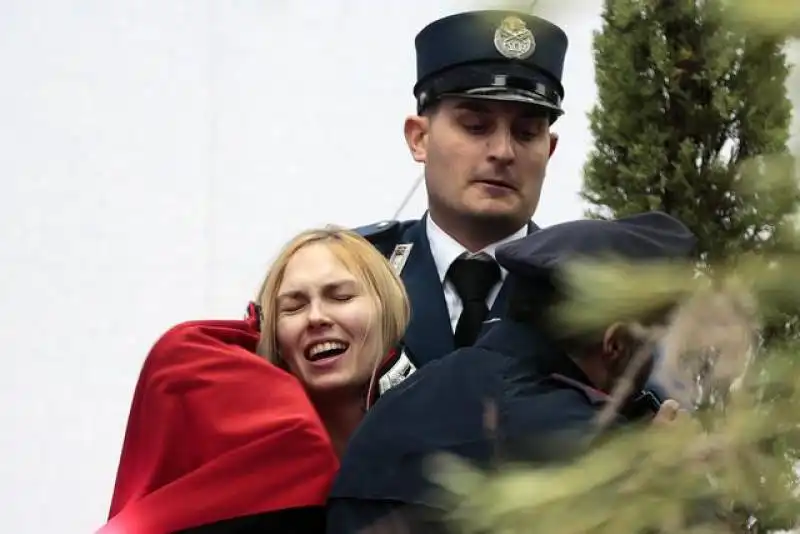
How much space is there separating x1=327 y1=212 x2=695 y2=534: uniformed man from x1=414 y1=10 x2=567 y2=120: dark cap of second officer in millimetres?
366

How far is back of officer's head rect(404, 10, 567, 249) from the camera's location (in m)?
1.06

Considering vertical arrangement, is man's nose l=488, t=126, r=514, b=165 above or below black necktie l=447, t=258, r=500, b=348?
above

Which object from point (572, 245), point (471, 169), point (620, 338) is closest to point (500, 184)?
point (471, 169)

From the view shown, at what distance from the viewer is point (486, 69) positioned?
109cm

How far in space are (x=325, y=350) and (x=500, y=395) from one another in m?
0.27

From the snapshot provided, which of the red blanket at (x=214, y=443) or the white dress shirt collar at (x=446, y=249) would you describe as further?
the white dress shirt collar at (x=446, y=249)

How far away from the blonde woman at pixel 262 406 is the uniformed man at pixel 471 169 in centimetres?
9

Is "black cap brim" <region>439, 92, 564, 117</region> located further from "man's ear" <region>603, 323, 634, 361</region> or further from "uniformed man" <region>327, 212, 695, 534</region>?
"man's ear" <region>603, 323, 634, 361</region>

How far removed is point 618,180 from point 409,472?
241 millimetres

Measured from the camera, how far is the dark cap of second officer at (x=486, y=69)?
3.53ft

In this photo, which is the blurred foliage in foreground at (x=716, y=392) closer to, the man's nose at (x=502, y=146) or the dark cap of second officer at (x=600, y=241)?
the dark cap of second officer at (x=600, y=241)

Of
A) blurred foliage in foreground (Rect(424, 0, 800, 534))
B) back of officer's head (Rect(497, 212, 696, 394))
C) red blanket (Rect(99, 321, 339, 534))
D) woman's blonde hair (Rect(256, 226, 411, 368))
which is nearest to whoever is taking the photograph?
blurred foliage in foreground (Rect(424, 0, 800, 534))

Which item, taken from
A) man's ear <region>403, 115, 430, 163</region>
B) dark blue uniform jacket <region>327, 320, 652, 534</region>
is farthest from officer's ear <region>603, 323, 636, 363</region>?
man's ear <region>403, 115, 430, 163</region>

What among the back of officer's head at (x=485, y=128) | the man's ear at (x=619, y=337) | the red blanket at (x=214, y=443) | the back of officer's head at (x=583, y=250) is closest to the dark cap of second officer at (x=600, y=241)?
the back of officer's head at (x=583, y=250)
